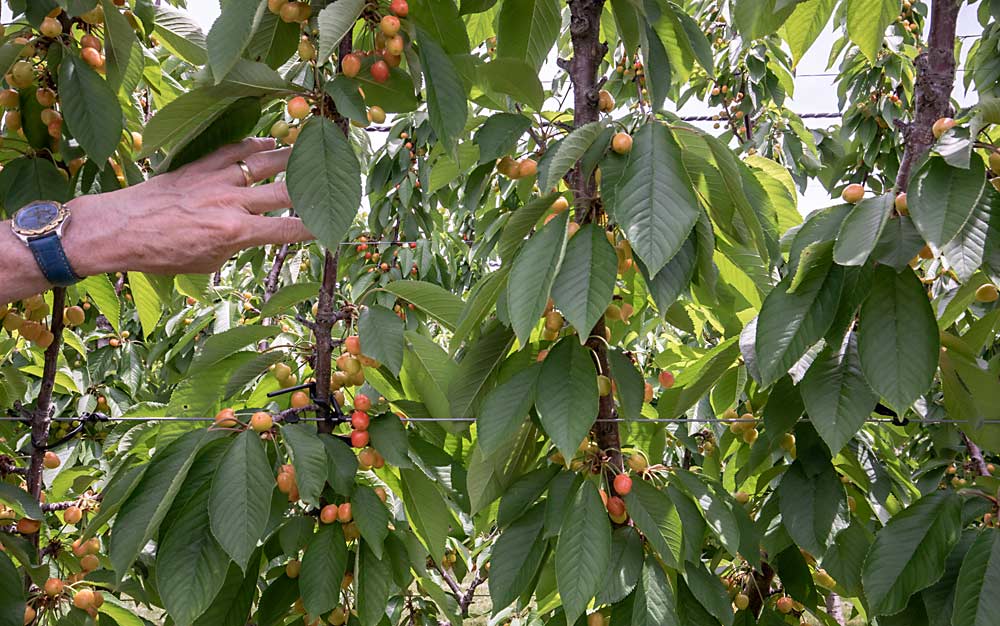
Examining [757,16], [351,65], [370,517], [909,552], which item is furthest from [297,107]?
[909,552]

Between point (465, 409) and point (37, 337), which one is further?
point (37, 337)

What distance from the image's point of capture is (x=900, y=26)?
3.87 m

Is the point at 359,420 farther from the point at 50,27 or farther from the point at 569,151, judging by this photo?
the point at 50,27

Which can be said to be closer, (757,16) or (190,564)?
(190,564)

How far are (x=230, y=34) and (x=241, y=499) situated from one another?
648 mm

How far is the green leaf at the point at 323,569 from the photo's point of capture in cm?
132

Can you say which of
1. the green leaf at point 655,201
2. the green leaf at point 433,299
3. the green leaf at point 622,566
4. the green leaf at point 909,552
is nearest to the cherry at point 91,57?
the green leaf at point 433,299

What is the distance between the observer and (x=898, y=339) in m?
1.09

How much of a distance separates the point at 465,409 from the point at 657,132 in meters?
0.55

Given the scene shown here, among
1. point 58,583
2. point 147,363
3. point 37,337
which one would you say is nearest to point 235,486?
point 58,583

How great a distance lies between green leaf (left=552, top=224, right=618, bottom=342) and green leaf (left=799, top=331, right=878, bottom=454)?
1.06ft

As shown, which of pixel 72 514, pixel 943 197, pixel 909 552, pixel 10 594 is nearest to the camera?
pixel 943 197

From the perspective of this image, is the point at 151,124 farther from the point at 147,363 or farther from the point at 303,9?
the point at 147,363

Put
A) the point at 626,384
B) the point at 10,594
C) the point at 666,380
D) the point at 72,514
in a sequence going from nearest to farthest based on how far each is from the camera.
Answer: the point at 626,384 < the point at 10,594 < the point at 666,380 < the point at 72,514
